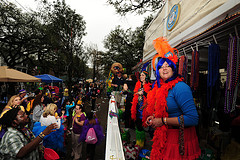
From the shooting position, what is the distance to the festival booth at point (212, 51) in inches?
56.1

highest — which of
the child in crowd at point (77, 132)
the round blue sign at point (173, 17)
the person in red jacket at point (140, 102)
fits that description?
the round blue sign at point (173, 17)

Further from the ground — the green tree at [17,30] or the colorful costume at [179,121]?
the green tree at [17,30]

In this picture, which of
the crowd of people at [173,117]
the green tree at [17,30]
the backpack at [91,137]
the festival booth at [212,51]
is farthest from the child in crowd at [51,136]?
the green tree at [17,30]

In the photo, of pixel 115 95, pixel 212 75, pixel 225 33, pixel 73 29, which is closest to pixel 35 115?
pixel 115 95

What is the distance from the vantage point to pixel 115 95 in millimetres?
4934

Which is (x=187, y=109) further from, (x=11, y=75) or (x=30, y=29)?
(x=30, y=29)

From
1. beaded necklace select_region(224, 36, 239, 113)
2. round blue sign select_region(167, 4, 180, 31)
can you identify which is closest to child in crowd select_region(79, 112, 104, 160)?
beaded necklace select_region(224, 36, 239, 113)

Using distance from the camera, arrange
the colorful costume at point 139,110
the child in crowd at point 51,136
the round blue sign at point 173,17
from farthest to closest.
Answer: the child in crowd at point 51,136
the round blue sign at point 173,17
the colorful costume at point 139,110

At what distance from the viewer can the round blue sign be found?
9.79 ft

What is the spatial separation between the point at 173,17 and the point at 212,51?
6.55ft

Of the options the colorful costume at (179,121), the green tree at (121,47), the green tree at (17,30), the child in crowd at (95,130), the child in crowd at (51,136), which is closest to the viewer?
the colorful costume at (179,121)

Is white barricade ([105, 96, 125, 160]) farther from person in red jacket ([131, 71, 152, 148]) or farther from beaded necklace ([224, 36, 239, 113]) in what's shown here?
beaded necklace ([224, 36, 239, 113])

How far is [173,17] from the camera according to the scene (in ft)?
10.5

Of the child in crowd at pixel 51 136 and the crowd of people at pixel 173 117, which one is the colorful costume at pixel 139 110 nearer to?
the crowd of people at pixel 173 117
